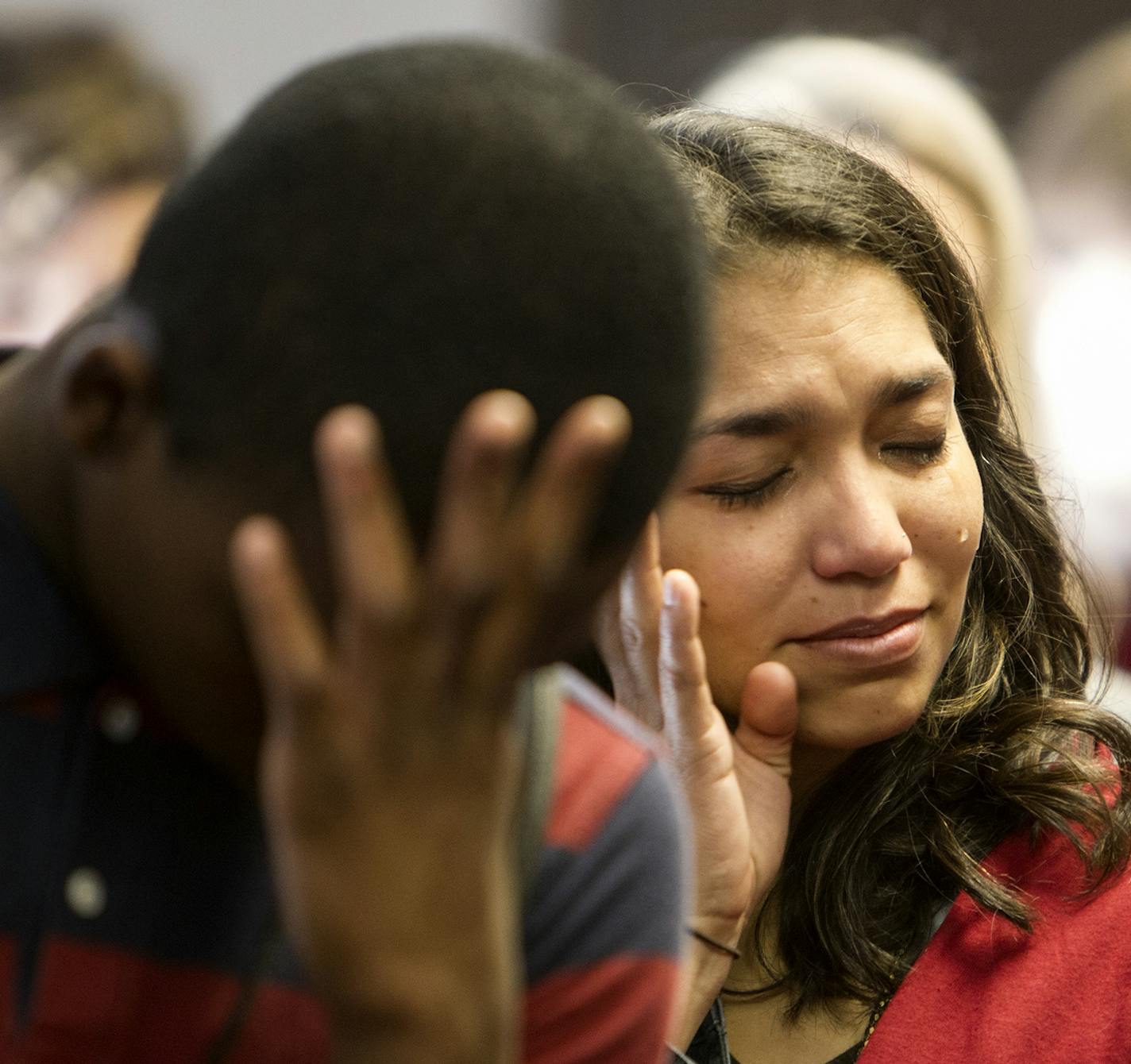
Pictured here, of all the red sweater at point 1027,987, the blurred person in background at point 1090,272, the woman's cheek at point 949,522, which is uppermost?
the woman's cheek at point 949,522

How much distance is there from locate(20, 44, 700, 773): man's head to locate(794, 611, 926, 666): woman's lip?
68 cm

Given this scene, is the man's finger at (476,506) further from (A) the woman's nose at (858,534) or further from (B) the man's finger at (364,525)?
(A) the woman's nose at (858,534)

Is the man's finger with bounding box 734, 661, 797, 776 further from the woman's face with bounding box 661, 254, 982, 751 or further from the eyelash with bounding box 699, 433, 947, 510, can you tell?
the eyelash with bounding box 699, 433, 947, 510

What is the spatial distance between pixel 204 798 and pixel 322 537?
0.72ft

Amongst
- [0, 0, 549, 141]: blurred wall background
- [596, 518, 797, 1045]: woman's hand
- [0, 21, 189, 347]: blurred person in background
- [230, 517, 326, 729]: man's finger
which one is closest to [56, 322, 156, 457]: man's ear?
[230, 517, 326, 729]: man's finger

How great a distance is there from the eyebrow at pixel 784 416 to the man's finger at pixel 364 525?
0.73 metres

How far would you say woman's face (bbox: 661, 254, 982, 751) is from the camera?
1.47 metres

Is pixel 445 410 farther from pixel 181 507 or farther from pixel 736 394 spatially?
pixel 736 394

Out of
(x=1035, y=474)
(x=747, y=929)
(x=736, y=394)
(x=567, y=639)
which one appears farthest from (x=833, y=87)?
(x=567, y=639)

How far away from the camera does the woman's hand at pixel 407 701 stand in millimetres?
763

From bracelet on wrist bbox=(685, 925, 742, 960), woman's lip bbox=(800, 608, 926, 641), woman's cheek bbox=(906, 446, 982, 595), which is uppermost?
woman's cheek bbox=(906, 446, 982, 595)

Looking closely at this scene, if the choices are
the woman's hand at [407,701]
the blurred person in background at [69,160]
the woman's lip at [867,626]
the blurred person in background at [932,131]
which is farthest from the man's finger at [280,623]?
the blurred person in background at [932,131]

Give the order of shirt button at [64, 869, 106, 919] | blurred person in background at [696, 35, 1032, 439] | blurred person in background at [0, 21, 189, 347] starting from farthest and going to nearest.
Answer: blurred person in background at [696, 35, 1032, 439]
blurred person in background at [0, 21, 189, 347]
shirt button at [64, 869, 106, 919]

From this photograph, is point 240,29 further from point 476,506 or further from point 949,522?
point 476,506
